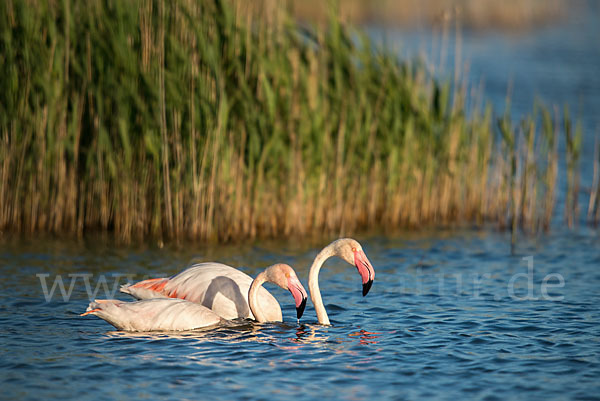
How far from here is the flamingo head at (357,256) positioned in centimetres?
736

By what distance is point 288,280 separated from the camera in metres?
7.27

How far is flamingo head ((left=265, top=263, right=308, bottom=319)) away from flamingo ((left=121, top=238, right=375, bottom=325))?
12.2 inches

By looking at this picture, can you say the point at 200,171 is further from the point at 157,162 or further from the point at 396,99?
the point at 396,99

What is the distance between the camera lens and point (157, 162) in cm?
1014

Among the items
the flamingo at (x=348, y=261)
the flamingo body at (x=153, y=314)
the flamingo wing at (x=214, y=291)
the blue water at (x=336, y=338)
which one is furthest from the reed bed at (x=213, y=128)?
the flamingo body at (x=153, y=314)

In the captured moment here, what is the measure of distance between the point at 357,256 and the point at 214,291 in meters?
1.34

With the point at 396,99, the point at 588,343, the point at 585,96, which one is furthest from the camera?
the point at 585,96

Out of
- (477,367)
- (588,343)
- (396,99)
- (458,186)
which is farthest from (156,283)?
(458,186)

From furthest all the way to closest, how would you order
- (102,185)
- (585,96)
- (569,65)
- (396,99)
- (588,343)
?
1. (569,65)
2. (585,96)
3. (396,99)
4. (102,185)
5. (588,343)

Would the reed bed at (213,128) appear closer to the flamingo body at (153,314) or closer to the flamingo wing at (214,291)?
the flamingo wing at (214,291)

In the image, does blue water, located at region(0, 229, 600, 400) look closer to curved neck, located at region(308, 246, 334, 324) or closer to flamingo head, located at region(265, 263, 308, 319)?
curved neck, located at region(308, 246, 334, 324)

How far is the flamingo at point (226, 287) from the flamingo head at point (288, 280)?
310 mm

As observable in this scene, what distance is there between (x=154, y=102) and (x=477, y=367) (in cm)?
524

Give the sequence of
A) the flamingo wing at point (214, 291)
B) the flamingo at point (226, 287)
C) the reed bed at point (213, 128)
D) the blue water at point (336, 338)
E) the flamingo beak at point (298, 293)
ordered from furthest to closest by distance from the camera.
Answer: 1. the reed bed at point (213, 128)
2. the flamingo wing at point (214, 291)
3. the flamingo at point (226, 287)
4. the flamingo beak at point (298, 293)
5. the blue water at point (336, 338)
